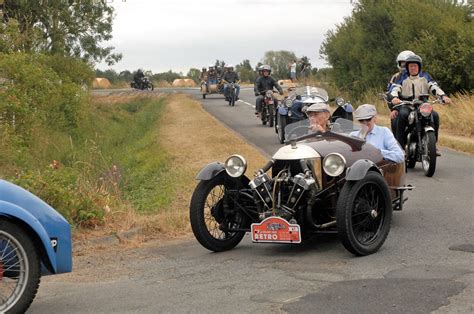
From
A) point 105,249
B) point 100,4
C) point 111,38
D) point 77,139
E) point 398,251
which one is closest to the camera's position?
point 398,251

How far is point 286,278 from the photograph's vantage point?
23.1 feet

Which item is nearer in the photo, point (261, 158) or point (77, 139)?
point (261, 158)

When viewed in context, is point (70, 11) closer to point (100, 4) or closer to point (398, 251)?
point (100, 4)

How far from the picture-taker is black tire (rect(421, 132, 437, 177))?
43.2 ft

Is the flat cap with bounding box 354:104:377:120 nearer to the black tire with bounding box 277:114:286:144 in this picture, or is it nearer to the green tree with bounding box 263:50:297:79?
the black tire with bounding box 277:114:286:144

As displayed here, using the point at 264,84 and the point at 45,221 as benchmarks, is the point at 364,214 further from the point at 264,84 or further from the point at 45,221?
the point at 264,84

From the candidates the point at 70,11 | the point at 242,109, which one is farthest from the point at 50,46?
the point at 242,109

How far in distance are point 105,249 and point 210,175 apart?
1581 mm

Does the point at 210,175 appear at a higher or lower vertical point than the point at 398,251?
higher

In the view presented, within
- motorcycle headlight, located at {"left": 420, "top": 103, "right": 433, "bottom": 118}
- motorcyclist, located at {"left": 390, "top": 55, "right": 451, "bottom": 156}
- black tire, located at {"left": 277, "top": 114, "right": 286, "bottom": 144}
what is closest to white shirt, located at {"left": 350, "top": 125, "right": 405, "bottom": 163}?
motorcycle headlight, located at {"left": 420, "top": 103, "right": 433, "bottom": 118}

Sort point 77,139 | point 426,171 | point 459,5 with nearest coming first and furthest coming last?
point 426,171, point 77,139, point 459,5

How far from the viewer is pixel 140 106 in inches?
1670

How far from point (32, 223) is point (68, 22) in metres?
35.3

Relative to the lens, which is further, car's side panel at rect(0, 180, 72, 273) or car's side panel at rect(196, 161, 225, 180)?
car's side panel at rect(196, 161, 225, 180)
